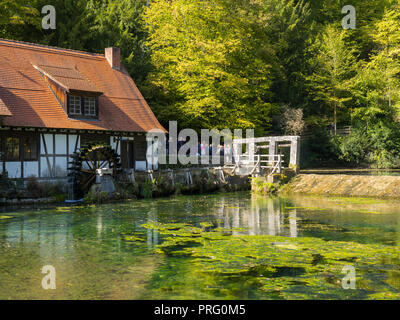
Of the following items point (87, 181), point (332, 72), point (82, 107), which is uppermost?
point (332, 72)

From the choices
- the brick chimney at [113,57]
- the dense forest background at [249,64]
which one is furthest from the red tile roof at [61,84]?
the dense forest background at [249,64]

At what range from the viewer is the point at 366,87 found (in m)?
43.1

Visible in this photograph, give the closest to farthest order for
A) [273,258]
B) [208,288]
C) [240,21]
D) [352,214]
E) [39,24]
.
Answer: [208,288], [273,258], [352,214], [39,24], [240,21]

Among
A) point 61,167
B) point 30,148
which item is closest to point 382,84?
point 61,167

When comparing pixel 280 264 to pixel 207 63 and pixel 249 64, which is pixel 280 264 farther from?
pixel 249 64

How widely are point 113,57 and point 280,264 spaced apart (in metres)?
23.6

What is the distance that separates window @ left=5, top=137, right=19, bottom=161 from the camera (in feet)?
73.0

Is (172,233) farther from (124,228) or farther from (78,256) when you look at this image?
(78,256)

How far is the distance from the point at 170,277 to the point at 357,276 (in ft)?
10.7

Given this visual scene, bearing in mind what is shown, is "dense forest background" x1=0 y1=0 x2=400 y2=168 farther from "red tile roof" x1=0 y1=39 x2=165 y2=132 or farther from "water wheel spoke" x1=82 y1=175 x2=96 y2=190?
"water wheel spoke" x1=82 y1=175 x2=96 y2=190

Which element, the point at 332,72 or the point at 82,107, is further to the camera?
the point at 332,72

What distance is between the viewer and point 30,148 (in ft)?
75.5

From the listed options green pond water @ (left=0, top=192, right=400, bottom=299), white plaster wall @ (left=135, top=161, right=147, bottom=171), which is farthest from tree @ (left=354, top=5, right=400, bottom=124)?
green pond water @ (left=0, top=192, right=400, bottom=299)
